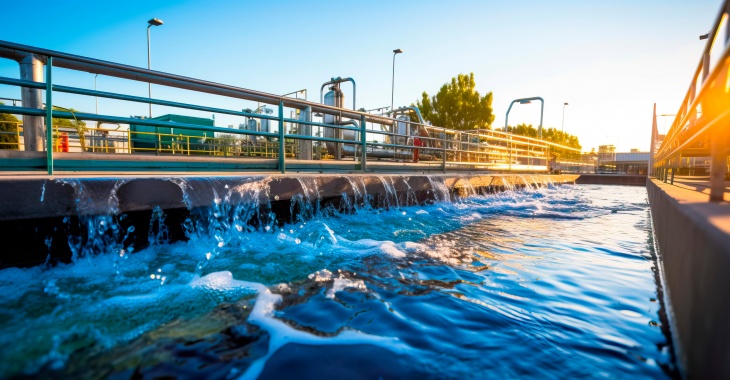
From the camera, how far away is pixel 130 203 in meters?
3.28

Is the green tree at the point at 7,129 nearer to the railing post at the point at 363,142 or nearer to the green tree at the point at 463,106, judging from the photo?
the railing post at the point at 363,142

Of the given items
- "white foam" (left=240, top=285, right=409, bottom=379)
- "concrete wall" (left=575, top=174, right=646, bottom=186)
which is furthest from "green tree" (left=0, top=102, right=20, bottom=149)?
"concrete wall" (left=575, top=174, right=646, bottom=186)

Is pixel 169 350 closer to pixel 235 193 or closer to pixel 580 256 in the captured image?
pixel 235 193

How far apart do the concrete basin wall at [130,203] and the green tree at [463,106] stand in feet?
95.8

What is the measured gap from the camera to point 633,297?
2.49m

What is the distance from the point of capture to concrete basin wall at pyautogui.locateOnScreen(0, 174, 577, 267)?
276cm

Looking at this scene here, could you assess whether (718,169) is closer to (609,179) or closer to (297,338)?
(297,338)

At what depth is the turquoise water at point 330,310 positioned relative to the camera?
1630 mm

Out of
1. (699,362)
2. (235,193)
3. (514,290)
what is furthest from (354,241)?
(699,362)

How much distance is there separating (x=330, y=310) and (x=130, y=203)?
2.29m

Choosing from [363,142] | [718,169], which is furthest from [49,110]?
[718,169]

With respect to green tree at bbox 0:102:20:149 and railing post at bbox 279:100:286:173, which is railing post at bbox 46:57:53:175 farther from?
green tree at bbox 0:102:20:149

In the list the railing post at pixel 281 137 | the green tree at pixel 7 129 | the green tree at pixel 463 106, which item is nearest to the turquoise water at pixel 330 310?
the railing post at pixel 281 137

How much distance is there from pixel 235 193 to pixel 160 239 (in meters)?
0.88
